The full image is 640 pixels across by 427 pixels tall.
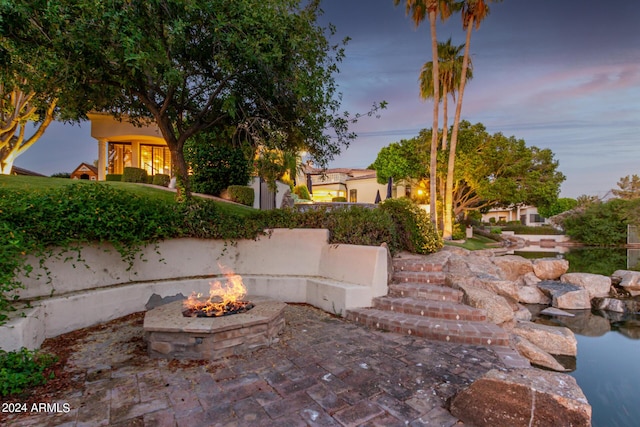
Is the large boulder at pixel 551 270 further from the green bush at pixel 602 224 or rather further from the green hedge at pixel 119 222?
the green bush at pixel 602 224

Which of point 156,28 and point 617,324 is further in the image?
point 617,324

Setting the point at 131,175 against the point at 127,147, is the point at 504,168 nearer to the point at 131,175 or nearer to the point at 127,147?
the point at 131,175

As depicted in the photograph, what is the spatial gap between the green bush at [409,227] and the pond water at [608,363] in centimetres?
388

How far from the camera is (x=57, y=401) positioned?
103 inches

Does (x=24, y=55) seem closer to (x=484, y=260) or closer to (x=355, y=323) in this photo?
(x=355, y=323)

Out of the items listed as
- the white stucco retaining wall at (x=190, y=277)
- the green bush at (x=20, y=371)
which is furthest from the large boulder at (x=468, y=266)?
the green bush at (x=20, y=371)

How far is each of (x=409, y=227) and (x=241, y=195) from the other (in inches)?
287

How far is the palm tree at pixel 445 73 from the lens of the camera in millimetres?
17359

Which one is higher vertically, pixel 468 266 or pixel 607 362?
pixel 468 266

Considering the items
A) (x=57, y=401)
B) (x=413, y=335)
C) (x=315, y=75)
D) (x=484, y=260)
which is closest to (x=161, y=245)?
(x=57, y=401)

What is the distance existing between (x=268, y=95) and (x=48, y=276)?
188 inches

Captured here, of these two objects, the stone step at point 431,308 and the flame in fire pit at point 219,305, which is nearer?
the flame in fire pit at point 219,305

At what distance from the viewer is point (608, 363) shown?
621 centimetres

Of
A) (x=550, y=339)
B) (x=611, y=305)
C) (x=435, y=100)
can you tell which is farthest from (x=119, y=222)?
(x=435, y=100)
